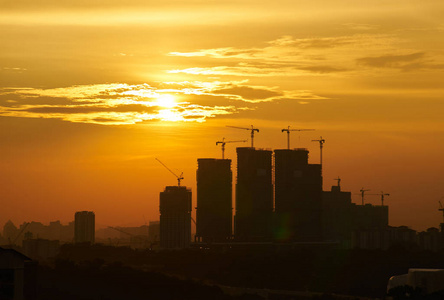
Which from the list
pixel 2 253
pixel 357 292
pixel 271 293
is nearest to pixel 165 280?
pixel 271 293

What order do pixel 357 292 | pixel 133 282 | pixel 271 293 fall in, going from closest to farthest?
pixel 133 282, pixel 271 293, pixel 357 292

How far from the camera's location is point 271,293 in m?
167

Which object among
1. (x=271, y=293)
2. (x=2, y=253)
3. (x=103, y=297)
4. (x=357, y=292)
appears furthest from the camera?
(x=357, y=292)

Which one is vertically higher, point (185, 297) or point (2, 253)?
point (2, 253)

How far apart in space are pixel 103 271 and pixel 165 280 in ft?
38.2

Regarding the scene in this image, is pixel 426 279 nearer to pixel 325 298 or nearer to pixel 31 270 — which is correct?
Answer: pixel 325 298

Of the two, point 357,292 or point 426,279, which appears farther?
point 357,292

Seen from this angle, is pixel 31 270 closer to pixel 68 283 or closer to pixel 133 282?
pixel 68 283

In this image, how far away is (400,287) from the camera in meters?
124

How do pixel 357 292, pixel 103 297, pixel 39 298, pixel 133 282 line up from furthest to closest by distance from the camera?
pixel 357 292
pixel 133 282
pixel 103 297
pixel 39 298

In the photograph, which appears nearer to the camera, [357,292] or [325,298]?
[325,298]

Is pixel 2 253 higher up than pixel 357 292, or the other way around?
pixel 2 253

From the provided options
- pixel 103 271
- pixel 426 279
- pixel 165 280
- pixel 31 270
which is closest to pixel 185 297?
pixel 165 280

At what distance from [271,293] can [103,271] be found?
116 feet
